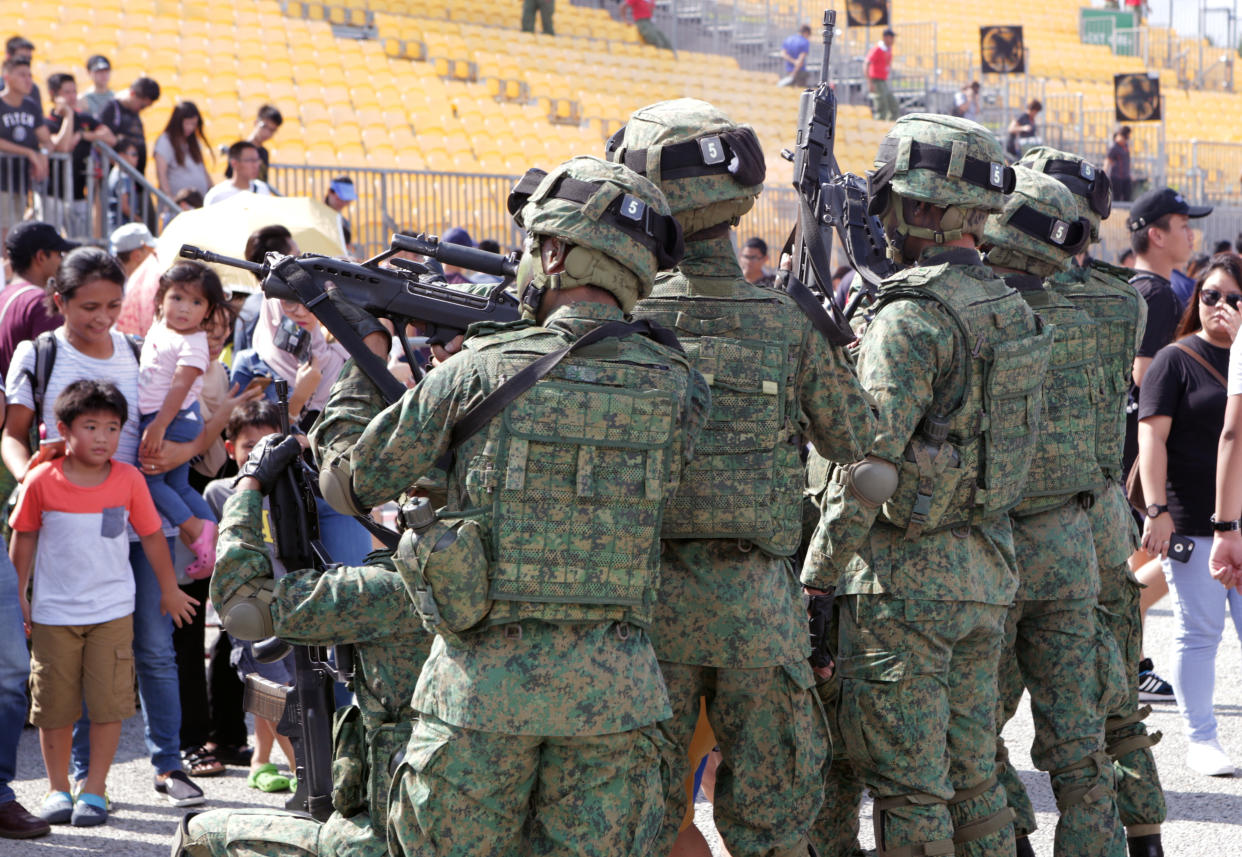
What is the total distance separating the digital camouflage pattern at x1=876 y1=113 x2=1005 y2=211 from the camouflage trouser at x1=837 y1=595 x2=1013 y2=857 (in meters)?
1.08

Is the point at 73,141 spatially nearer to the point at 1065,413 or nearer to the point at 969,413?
the point at 1065,413

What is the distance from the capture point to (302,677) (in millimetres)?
3736

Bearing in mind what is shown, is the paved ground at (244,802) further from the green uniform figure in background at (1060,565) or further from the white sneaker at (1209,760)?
the green uniform figure in background at (1060,565)

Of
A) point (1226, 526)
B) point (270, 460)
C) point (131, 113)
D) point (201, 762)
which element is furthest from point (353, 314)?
point (131, 113)

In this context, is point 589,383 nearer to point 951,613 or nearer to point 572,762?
point 572,762

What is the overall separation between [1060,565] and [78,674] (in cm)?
317

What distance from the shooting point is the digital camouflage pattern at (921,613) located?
359cm

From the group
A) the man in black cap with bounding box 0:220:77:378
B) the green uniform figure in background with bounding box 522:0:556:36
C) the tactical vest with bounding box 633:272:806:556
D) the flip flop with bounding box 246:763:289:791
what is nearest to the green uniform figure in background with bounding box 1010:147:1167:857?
the tactical vest with bounding box 633:272:806:556

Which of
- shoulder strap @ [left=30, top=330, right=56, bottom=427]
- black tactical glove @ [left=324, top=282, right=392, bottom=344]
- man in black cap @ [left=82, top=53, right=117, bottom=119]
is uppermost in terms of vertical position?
man in black cap @ [left=82, top=53, right=117, bottom=119]

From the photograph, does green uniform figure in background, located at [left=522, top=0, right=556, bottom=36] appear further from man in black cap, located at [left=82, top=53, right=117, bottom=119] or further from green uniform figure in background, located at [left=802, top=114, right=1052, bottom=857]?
green uniform figure in background, located at [left=802, top=114, right=1052, bottom=857]

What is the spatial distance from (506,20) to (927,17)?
34.1ft

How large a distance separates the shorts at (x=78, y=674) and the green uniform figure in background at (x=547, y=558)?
2149 mm

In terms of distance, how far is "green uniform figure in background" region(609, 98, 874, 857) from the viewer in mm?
3281

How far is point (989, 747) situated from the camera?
3.79 meters
